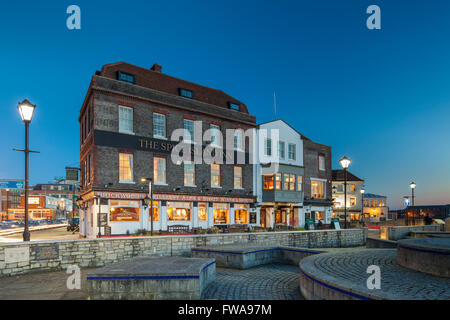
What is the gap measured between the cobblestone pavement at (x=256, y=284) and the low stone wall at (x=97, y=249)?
117 inches

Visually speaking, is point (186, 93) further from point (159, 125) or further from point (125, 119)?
point (125, 119)

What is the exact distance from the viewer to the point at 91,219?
22516 mm

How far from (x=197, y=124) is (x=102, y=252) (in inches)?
655

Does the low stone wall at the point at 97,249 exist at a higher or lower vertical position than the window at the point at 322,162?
lower

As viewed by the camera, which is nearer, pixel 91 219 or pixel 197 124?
pixel 91 219

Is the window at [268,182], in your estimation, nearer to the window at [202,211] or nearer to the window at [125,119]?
the window at [202,211]

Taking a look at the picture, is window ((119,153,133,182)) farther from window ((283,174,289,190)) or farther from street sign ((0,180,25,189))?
window ((283,174,289,190))

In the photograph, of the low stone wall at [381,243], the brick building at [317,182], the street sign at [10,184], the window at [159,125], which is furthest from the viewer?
the brick building at [317,182]

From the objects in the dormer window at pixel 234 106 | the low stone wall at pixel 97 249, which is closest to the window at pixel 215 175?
the dormer window at pixel 234 106

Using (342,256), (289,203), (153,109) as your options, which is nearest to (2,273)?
(342,256)

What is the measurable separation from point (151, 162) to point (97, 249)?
1229 cm

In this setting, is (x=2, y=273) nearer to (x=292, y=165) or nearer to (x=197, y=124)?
(x=197, y=124)

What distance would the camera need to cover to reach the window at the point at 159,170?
959 inches

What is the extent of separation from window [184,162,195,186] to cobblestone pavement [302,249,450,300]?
16.9 metres
